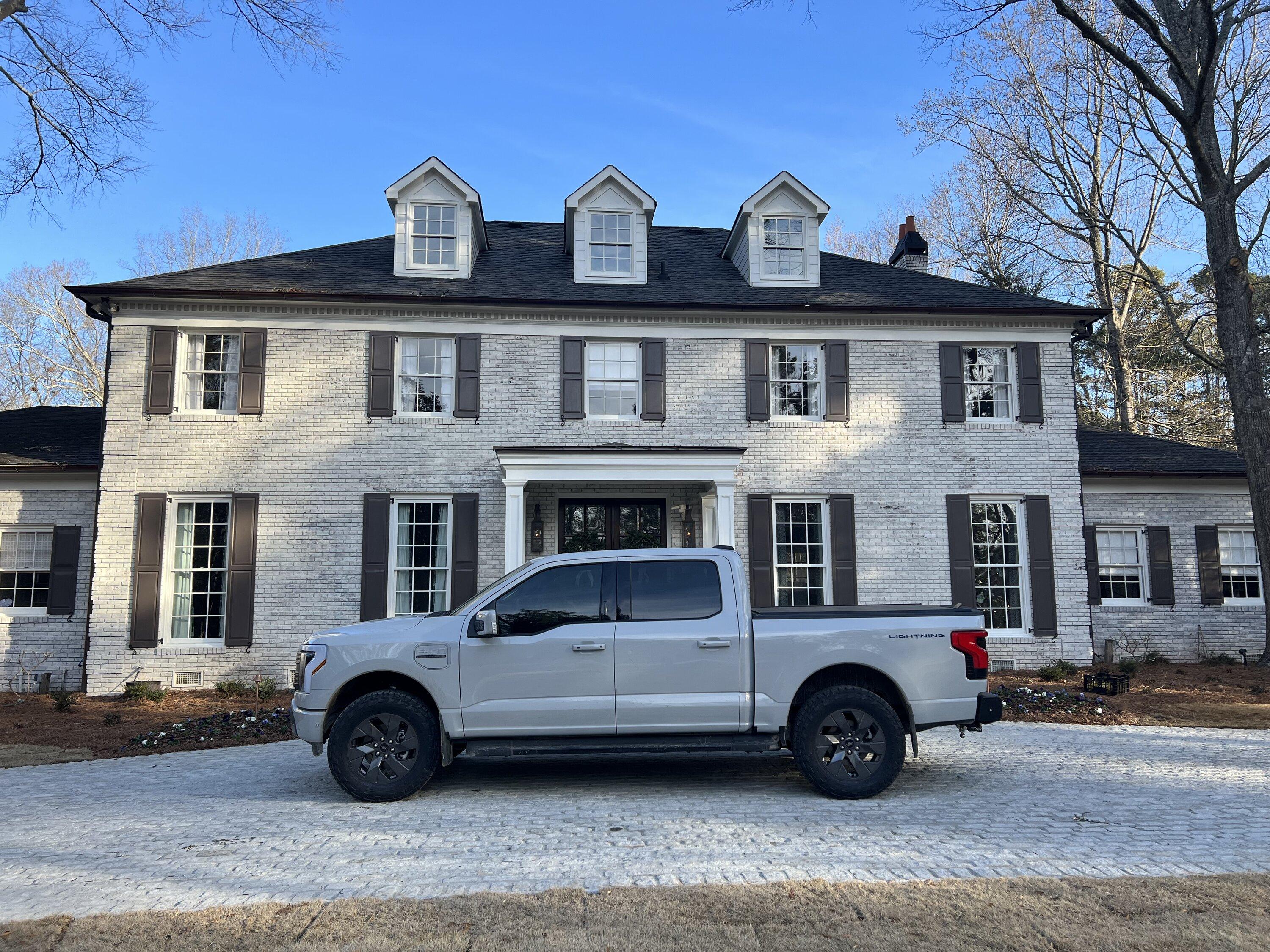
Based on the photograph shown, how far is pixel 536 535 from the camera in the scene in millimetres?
14000

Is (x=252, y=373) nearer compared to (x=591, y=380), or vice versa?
(x=252, y=373)

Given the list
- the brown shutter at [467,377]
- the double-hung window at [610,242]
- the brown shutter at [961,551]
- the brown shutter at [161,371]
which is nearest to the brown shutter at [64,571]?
the brown shutter at [161,371]

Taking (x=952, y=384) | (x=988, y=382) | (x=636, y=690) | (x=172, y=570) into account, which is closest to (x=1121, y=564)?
(x=988, y=382)

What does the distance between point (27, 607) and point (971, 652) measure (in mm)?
14156

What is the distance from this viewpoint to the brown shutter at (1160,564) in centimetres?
1517

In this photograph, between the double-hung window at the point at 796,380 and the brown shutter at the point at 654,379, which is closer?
the brown shutter at the point at 654,379

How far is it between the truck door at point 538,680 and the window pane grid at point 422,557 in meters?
7.06

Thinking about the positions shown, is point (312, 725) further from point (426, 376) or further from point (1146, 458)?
point (1146, 458)

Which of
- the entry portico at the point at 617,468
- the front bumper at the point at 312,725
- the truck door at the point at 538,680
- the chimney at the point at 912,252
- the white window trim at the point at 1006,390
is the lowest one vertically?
the front bumper at the point at 312,725

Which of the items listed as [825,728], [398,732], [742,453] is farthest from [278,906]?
[742,453]

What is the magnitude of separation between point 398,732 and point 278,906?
2.28 meters

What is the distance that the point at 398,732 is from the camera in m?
6.50

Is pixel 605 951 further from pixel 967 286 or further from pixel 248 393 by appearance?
pixel 967 286

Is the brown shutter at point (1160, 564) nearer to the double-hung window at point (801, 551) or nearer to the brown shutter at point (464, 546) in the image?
the double-hung window at point (801, 551)
